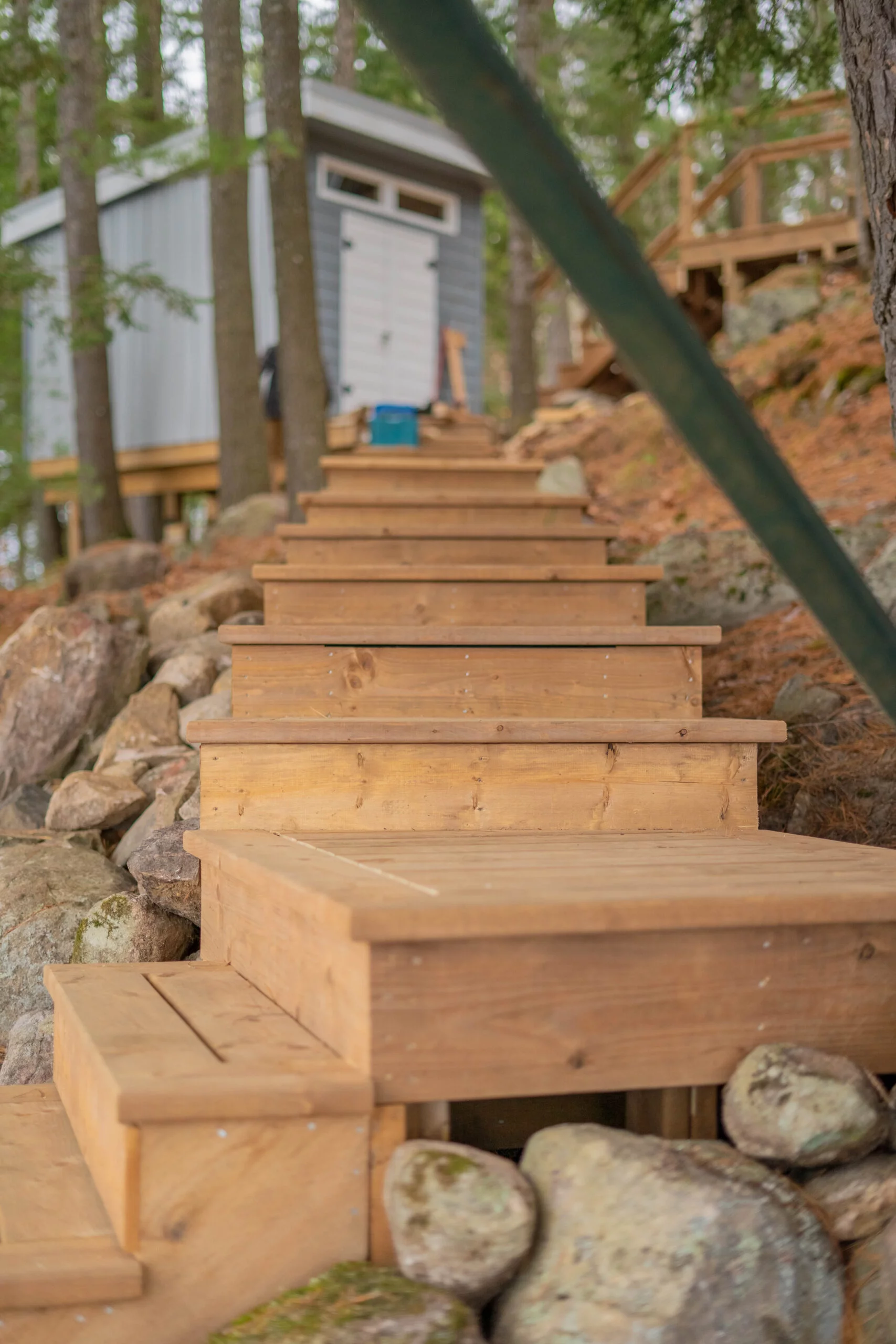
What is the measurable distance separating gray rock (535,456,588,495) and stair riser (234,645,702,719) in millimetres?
4803

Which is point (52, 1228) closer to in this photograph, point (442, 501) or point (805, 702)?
point (805, 702)

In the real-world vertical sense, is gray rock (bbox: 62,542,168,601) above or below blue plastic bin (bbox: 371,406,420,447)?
below

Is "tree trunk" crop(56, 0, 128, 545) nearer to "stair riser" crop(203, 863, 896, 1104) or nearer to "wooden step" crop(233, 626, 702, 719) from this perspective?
"wooden step" crop(233, 626, 702, 719)

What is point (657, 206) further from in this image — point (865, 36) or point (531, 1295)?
point (531, 1295)

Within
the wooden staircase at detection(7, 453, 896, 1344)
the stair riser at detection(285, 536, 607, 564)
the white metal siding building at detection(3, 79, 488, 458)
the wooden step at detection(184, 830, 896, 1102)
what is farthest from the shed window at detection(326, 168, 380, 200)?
the wooden step at detection(184, 830, 896, 1102)

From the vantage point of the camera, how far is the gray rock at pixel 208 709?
4031 mm

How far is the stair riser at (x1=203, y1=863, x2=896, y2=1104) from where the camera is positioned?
1594 mm

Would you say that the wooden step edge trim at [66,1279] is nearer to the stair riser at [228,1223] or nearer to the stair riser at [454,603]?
the stair riser at [228,1223]

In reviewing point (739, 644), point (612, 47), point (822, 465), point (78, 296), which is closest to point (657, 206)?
point (612, 47)

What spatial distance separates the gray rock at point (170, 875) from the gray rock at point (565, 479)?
5.37m

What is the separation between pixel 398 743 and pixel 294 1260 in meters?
1.19

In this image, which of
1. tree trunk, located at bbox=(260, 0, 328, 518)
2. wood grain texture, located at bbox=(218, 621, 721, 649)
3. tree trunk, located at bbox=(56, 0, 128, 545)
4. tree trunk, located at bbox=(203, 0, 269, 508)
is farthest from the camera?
tree trunk, located at bbox=(56, 0, 128, 545)

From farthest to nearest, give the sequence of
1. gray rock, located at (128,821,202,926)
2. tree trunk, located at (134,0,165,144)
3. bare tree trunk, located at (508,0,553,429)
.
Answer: tree trunk, located at (134,0,165,144)
bare tree trunk, located at (508,0,553,429)
gray rock, located at (128,821,202,926)

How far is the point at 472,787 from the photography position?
8.47 feet
